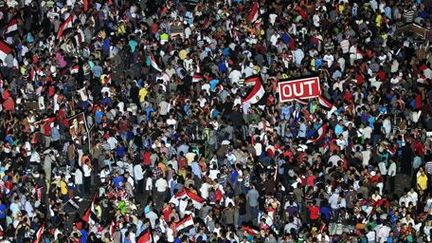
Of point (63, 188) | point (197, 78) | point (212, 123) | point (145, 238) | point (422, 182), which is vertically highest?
point (197, 78)

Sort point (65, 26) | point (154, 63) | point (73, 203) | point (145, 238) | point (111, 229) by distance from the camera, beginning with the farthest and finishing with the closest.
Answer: point (65, 26) < point (154, 63) < point (73, 203) < point (111, 229) < point (145, 238)

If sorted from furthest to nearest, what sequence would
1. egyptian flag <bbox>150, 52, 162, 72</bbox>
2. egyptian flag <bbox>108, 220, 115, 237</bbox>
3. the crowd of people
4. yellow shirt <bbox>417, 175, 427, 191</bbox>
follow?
egyptian flag <bbox>150, 52, 162, 72</bbox> → yellow shirt <bbox>417, 175, 427, 191</bbox> → the crowd of people → egyptian flag <bbox>108, 220, 115, 237</bbox>

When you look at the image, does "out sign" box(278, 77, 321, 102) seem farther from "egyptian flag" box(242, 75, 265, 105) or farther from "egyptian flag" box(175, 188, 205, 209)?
"egyptian flag" box(175, 188, 205, 209)

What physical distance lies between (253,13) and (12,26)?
7450mm

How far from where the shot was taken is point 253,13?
4734 centimetres

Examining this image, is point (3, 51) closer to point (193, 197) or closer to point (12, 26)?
point (12, 26)

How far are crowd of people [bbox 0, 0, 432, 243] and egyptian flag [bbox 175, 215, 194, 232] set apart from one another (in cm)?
5

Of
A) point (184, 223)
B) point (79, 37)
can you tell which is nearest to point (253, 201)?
point (184, 223)

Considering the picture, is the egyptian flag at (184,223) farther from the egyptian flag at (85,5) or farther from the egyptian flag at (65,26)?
the egyptian flag at (85,5)

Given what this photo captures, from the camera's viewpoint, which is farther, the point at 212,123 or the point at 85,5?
the point at 85,5

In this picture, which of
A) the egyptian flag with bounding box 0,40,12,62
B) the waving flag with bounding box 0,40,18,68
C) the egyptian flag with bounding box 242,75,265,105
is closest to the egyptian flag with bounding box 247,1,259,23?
the egyptian flag with bounding box 242,75,265,105

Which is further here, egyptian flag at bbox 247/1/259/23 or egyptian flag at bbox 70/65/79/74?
egyptian flag at bbox 247/1/259/23

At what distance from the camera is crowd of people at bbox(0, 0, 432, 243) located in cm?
3841

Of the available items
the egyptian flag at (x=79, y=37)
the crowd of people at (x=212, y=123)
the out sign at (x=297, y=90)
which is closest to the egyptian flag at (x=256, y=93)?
the crowd of people at (x=212, y=123)
